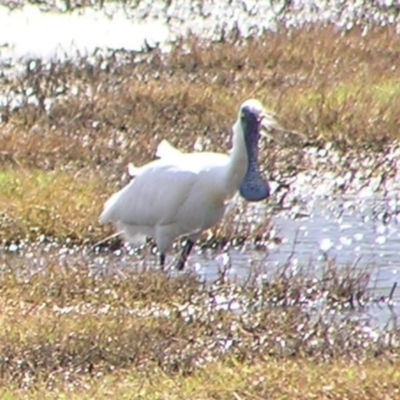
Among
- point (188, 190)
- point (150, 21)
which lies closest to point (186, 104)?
point (188, 190)

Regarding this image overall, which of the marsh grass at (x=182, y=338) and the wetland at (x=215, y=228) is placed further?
the wetland at (x=215, y=228)

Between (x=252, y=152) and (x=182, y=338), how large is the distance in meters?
2.90

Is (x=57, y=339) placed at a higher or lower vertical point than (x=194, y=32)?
higher

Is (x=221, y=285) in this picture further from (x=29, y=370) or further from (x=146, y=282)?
(x=29, y=370)

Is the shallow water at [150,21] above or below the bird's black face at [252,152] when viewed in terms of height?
below

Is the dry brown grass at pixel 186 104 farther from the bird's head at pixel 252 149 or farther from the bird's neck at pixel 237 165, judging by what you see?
the bird's head at pixel 252 149

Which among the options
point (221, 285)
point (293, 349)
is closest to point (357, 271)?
point (221, 285)

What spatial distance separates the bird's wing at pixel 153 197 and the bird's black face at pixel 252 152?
549 mm

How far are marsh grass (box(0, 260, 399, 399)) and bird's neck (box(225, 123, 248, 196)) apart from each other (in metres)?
1.05

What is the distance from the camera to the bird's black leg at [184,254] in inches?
404

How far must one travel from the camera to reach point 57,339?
7340 millimetres

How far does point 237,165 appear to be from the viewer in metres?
10.3

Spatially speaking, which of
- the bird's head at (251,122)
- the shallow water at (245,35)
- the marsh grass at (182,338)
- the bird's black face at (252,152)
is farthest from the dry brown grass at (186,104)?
the marsh grass at (182,338)

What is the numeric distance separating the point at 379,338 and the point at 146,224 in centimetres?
365
